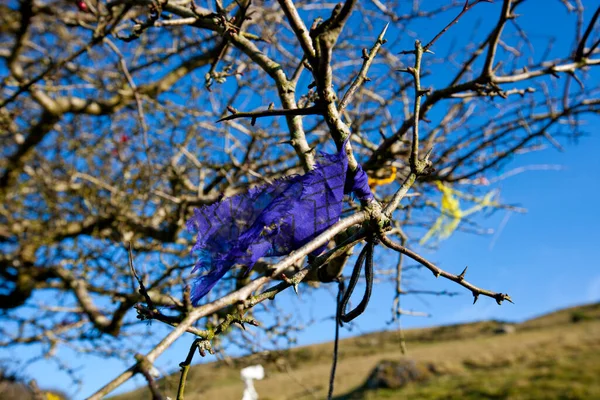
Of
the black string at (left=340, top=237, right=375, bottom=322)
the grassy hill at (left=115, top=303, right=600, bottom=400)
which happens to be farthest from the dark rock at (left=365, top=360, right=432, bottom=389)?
the black string at (left=340, top=237, right=375, bottom=322)

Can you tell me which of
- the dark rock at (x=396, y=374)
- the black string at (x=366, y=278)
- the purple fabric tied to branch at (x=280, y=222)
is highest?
the dark rock at (x=396, y=374)

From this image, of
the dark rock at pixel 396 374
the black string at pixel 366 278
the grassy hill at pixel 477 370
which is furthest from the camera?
the dark rock at pixel 396 374

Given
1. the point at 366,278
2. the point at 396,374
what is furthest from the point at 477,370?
the point at 366,278

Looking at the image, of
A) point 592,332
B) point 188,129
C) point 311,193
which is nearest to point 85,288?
point 188,129

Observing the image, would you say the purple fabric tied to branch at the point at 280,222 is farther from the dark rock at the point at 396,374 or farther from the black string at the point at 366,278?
the dark rock at the point at 396,374

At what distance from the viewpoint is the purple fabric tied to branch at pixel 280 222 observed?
1.10 meters

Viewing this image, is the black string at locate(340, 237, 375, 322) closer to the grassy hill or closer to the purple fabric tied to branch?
the purple fabric tied to branch

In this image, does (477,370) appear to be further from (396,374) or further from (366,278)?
(366,278)

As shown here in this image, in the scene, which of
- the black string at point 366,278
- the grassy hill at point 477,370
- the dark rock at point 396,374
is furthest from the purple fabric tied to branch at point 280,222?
the dark rock at point 396,374

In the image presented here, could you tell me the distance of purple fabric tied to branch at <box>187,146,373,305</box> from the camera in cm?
110

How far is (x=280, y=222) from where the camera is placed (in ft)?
3.67

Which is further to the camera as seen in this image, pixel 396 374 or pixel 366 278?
pixel 396 374

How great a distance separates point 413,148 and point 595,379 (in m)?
22.9

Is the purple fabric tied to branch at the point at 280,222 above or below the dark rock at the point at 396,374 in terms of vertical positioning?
below
